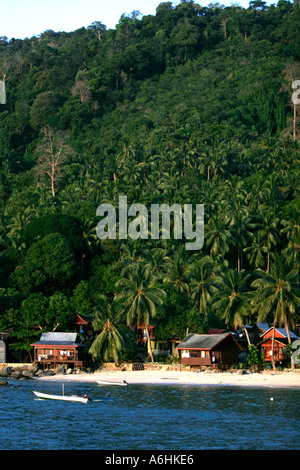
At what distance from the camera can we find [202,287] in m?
86.6

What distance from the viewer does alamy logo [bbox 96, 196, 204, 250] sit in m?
103

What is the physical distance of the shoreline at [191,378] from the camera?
7288 centimetres

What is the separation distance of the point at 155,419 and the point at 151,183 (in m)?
70.8

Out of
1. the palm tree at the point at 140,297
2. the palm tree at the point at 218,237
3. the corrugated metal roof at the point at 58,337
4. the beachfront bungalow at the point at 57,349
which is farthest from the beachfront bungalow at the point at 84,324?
the palm tree at the point at 218,237

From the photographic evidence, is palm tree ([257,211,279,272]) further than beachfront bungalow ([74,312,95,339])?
Yes

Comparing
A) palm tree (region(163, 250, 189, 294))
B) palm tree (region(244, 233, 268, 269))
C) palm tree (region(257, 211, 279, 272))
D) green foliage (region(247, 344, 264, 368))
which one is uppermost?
palm tree (region(257, 211, 279, 272))

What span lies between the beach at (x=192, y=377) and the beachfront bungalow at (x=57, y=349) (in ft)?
9.23

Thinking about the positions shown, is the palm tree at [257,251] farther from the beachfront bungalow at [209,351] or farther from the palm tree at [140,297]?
the palm tree at [140,297]

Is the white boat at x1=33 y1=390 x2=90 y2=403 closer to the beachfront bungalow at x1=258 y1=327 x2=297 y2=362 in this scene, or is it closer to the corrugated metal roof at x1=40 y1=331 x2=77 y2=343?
the corrugated metal roof at x1=40 y1=331 x2=77 y2=343

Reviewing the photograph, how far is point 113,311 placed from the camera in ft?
Result: 275

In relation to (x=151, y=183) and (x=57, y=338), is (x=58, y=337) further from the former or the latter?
(x=151, y=183)

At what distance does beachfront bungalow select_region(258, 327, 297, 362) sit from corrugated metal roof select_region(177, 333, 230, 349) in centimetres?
792

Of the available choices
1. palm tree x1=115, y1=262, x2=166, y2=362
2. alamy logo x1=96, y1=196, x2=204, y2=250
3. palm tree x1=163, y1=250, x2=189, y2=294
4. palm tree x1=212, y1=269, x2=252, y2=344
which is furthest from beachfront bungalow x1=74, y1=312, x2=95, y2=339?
palm tree x1=212, y1=269, x2=252, y2=344

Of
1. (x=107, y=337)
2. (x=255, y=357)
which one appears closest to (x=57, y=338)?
(x=107, y=337)
